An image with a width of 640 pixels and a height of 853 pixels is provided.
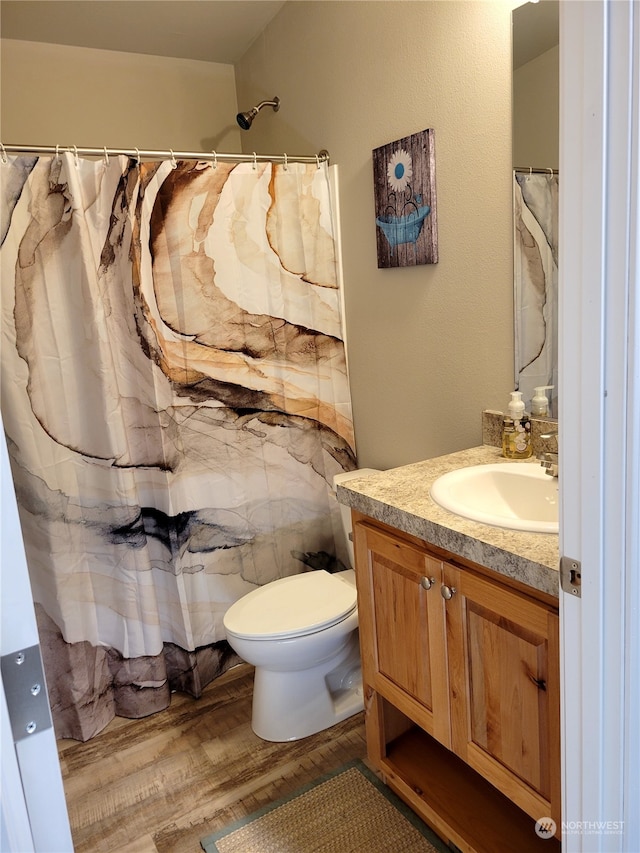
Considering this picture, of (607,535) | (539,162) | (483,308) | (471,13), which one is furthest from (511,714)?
(471,13)

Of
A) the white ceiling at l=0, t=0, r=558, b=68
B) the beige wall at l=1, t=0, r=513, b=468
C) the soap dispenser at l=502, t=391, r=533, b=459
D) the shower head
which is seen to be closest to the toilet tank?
the beige wall at l=1, t=0, r=513, b=468

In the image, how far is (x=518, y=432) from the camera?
1.73 metres

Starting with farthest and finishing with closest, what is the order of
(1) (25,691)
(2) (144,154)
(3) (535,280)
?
(2) (144,154) → (3) (535,280) → (1) (25,691)

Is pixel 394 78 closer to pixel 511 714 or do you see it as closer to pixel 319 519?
pixel 319 519

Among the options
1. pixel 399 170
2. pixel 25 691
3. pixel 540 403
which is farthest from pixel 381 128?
pixel 25 691

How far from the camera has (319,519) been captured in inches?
101

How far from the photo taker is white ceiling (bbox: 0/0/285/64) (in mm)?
2311

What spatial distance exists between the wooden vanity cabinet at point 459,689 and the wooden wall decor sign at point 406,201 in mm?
892

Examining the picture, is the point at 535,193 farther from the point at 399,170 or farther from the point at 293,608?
the point at 293,608

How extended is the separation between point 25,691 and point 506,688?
1.00 metres

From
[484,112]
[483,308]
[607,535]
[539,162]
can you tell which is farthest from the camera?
[483,308]

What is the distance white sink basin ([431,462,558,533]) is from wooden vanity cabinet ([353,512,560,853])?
188 mm

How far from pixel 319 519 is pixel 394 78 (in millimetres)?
1614

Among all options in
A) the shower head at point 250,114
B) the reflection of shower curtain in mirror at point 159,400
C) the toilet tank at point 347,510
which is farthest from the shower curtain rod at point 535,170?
the shower head at point 250,114
